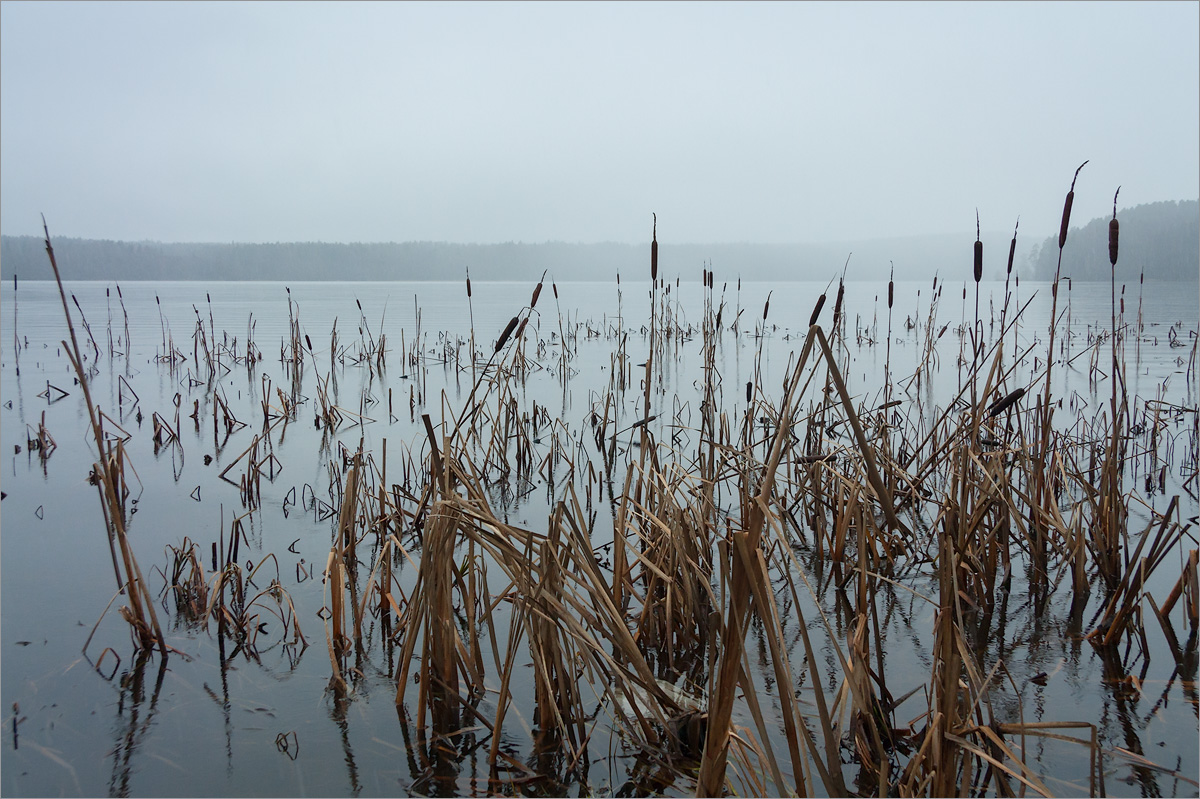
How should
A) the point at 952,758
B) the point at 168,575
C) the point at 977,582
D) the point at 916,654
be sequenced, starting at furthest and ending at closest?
the point at 168,575, the point at 977,582, the point at 916,654, the point at 952,758

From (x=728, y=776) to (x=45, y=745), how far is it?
88.1 inches

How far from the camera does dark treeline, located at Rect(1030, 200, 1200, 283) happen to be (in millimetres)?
47319

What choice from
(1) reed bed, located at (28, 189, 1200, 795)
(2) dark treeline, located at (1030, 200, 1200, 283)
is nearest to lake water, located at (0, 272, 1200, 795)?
(1) reed bed, located at (28, 189, 1200, 795)

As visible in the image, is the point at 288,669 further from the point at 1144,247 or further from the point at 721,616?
the point at 1144,247

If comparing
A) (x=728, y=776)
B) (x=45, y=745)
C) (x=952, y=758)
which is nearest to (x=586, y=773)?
(x=728, y=776)

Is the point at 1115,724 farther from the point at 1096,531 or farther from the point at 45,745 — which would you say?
the point at 45,745

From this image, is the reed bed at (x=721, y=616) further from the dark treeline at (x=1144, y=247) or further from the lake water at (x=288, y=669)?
the dark treeline at (x=1144, y=247)

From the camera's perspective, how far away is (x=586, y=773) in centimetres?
228

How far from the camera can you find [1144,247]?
55.9 m

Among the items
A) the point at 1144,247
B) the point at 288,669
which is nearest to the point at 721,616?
the point at 288,669

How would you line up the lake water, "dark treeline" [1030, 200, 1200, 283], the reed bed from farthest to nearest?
"dark treeline" [1030, 200, 1200, 283] → the lake water → the reed bed

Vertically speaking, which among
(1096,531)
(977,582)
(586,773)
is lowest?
(586,773)

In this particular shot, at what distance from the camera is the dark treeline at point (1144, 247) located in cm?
4732

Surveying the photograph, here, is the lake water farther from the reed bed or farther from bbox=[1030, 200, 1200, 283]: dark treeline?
bbox=[1030, 200, 1200, 283]: dark treeline
